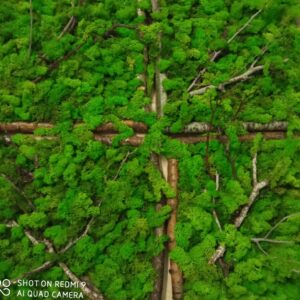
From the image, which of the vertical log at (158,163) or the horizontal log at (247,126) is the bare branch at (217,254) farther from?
the horizontal log at (247,126)

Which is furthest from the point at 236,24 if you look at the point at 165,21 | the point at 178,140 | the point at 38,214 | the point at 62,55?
the point at 38,214

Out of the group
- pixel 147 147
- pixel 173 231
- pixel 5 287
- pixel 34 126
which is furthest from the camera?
pixel 34 126

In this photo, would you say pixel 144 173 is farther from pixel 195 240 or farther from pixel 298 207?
pixel 298 207

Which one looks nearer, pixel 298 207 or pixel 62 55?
pixel 298 207

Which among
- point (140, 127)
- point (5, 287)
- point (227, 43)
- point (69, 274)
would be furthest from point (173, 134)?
point (5, 287)

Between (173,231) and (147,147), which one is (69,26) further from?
(173,231)

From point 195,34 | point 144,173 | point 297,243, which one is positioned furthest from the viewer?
point 195,34

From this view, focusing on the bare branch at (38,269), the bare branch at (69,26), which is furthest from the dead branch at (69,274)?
the bare branch at (69,26)
